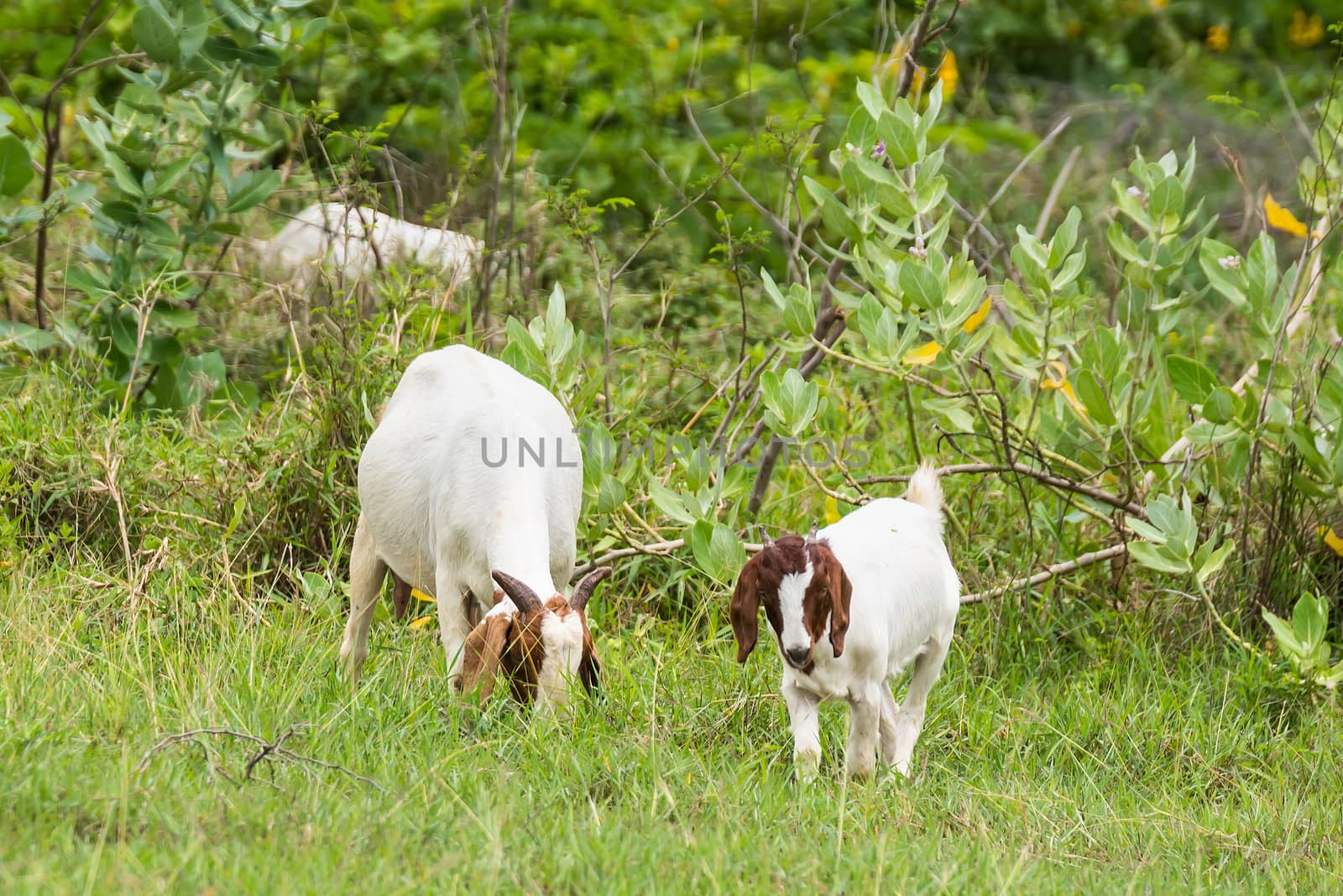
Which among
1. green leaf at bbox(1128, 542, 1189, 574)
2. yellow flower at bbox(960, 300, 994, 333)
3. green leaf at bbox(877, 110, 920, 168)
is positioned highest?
green leaf at bbox(877, 110, 920, 168)

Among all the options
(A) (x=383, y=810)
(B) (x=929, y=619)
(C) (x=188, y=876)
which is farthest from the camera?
(B) (x=929, y=619)

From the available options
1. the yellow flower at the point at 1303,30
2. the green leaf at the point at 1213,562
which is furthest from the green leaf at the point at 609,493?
the yellow flower at the point at 1303,30

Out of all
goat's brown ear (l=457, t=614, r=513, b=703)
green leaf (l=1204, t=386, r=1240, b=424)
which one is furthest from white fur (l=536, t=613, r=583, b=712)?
green leaf (l=1204, t=386, r=1240, b=424)

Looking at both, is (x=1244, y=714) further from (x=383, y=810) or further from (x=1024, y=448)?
(x=383, y=810)

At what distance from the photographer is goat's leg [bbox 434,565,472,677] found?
14.7 ft

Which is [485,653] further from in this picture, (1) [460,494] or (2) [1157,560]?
(2) [1157,560]

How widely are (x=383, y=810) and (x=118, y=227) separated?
361 cm

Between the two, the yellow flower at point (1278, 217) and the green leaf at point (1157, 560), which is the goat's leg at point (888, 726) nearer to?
the green leaf at point (1157, 560)

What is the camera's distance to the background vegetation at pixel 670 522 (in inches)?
140

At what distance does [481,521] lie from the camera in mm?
4410

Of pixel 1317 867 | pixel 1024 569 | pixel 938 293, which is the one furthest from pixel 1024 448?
pixel 1317 867

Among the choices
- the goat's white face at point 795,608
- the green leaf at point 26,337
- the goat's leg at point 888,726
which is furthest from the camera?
the green leaf at point 26,337

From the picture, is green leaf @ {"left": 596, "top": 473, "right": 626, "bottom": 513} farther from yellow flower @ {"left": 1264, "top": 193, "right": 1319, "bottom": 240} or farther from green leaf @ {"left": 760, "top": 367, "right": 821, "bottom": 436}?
yellow flower @ {"left": 1264, "top": 193, "right": 1319, "bottom": 240}

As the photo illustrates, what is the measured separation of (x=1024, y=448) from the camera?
18.1ft
